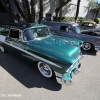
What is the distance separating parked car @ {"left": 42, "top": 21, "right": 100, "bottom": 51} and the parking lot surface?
5.96 ft

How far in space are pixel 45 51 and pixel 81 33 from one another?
379 cm

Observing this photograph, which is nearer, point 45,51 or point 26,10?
point 45,51

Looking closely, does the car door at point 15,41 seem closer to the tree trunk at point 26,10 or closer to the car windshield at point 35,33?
the car windshield at point 35,33

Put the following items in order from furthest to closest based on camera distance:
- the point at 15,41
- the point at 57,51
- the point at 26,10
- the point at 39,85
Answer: the point at 26,10, the point at 15,41, the point at 39,85, the point at 57,51

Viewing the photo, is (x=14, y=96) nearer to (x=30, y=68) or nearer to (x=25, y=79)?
(x=25, y=79)

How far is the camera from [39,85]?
2863 millimetres

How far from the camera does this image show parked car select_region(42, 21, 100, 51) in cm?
509

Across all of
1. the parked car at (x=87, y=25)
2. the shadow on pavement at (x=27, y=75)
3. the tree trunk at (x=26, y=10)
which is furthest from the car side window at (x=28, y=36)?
the parked car at (x=87, y=25)

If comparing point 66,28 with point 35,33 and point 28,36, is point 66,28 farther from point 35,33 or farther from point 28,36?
point 28,36

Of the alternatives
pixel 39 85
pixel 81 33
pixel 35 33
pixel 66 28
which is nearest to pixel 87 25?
pixel 81 33

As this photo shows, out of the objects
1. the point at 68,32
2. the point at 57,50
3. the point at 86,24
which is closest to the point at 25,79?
the point at 57,50

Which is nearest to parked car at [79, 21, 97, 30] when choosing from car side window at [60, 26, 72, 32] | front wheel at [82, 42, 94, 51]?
car side window at [60, 26, 72, 32]

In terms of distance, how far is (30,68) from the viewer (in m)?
3.67

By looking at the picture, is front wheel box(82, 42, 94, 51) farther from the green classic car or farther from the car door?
the car door
